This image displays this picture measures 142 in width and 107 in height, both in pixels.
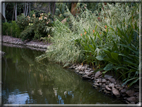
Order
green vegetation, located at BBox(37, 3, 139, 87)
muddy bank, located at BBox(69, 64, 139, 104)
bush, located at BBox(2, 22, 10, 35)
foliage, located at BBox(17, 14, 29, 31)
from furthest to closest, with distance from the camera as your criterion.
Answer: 1. bush, located at BBox(2, 22, 10, 35)
2. foliage, located at BBox(17, 14, 29, 31)
3. green vegetation, located at BBox(37, 3, 139, 87)
4. muddy bank, located at BBox(69, 64, 139, 104)

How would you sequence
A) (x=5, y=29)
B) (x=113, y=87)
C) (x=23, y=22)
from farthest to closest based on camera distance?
(x=5, y=29)
(x=23, y=22)
(x=113, y=87)

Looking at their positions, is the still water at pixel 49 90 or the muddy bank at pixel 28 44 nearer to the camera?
the still water at pixel 49 90

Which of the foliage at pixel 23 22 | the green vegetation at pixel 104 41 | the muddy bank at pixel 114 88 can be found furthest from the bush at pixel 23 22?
the muddy bank at pixel 114 88

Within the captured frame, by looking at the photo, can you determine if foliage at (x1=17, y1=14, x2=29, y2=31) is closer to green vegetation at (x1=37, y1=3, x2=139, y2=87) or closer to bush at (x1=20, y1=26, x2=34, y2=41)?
bush at (x1=20, y1=26, x2=34, y2=41)

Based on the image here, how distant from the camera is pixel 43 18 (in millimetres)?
9445

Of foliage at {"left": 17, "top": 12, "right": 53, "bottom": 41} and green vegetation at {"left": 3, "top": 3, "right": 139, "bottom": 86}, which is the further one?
foliage at {"left": 17, "top": 12, "right": 53, "bottom": 41}

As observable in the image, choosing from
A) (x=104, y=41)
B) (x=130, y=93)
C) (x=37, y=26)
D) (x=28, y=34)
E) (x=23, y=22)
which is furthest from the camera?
(x=23, y=22)

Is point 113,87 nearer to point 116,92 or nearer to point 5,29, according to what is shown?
point 116,92

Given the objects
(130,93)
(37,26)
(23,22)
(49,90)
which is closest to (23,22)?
(23,22)

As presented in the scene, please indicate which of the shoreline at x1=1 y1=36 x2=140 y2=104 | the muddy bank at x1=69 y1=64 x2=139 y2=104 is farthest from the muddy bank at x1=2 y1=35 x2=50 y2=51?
the muddy bank at x1=69 y1=64 x2=139 y2=104

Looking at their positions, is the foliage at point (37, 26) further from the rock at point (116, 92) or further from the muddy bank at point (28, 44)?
the rock at point (116, 92)

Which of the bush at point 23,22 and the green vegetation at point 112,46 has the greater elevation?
the bush at point 23,22

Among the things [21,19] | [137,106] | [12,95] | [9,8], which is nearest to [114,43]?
[137,106]

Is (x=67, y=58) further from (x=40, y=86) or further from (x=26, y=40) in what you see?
(x=26, y=40)
